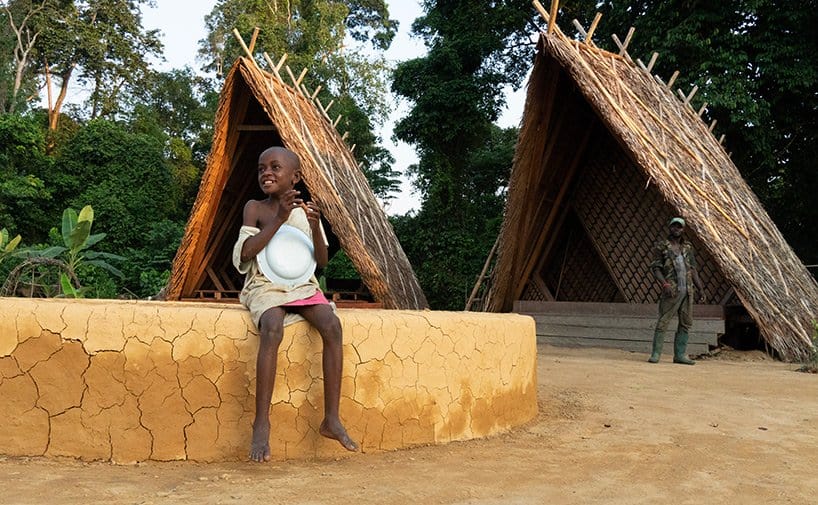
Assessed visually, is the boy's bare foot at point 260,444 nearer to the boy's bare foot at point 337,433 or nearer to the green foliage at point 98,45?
the boy's bare foot at point 337,433

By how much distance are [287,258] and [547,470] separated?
4.21 feet

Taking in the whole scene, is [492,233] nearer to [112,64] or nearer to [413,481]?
[112,64]

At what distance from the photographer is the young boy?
2500mm

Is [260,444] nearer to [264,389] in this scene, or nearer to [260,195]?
[264,389]

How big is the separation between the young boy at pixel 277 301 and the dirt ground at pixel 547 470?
0.17 metres

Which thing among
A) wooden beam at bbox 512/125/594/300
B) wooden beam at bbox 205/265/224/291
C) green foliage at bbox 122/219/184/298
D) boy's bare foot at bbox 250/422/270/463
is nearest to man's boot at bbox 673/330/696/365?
wooden beam at bbox 512/125/594/300

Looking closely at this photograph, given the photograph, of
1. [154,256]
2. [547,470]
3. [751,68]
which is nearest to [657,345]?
[547,470]

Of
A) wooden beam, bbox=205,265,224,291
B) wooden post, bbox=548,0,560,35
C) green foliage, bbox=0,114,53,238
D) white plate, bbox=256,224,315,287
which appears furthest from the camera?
green foliage, bbox=0,114,53,238

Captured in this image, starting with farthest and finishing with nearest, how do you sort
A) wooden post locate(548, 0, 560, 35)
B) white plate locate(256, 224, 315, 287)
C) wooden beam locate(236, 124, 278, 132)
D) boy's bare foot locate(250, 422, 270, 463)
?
wooden beam locate(236, 124, 278, 132)
wooden post locate(548, 0, 560, 35)
white plate locate(256, 224, 315, 287)
boy's bare foot locate(250, 422, 270, 463)

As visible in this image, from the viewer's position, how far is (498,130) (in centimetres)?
2222

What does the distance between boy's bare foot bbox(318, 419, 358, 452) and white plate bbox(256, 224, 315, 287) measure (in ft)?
1.80

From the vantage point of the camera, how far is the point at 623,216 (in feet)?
29.0

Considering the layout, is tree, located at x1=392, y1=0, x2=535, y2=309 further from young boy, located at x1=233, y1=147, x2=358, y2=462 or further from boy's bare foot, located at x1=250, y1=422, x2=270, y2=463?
boy's bare foot, located at x1=250, y1=422, x2=270, y2=463

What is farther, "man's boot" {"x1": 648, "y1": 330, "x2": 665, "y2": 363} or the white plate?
"man's boot" {"x1": 648, "y1": 330, "x2": 665, "y2": 363}
